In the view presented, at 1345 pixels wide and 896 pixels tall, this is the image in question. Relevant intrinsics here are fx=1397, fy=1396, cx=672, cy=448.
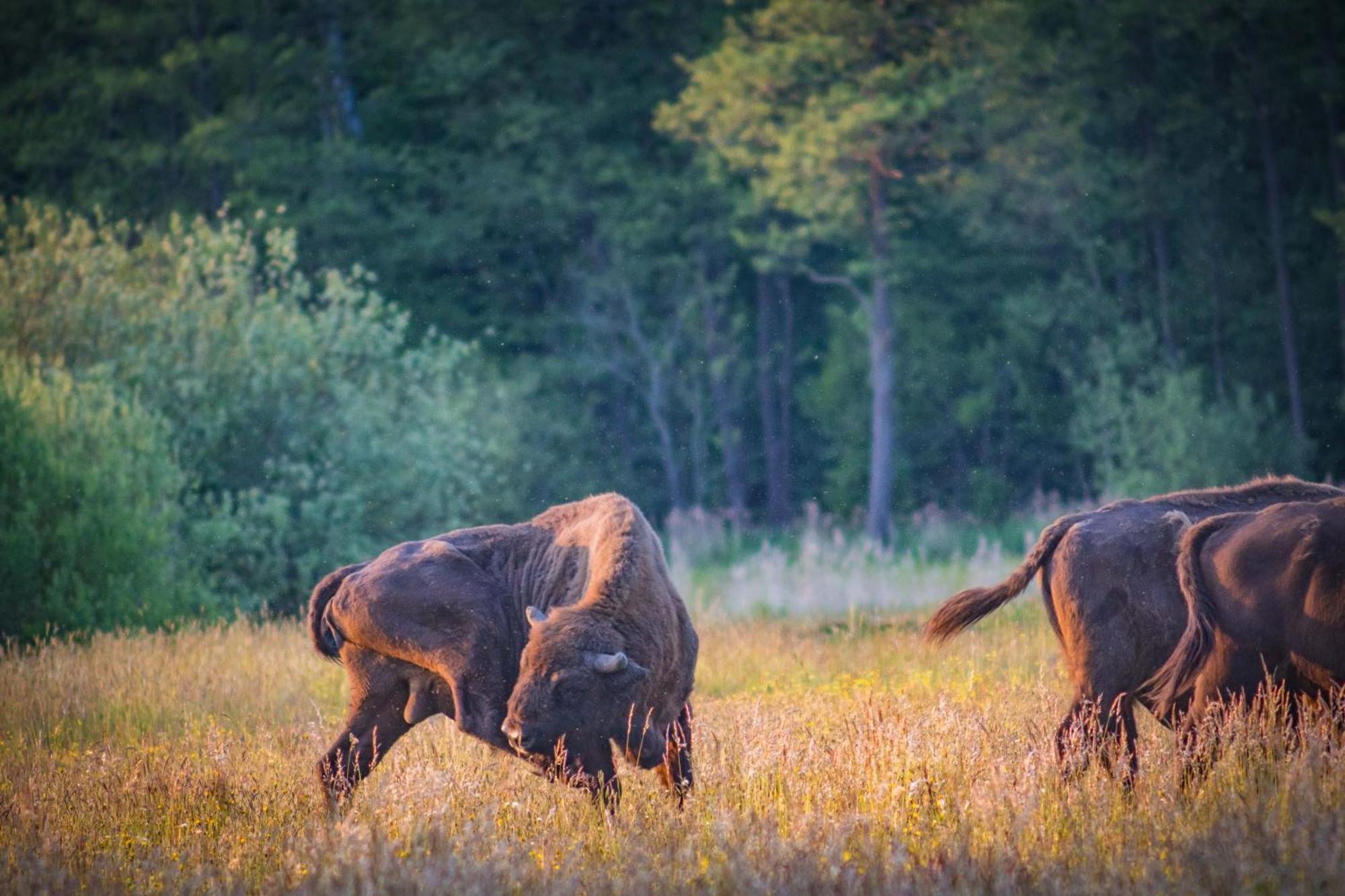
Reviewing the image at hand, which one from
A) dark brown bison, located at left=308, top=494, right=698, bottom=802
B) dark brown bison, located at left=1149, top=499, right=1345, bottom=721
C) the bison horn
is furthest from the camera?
dark brown bison, located at left=1149, top=499, right=1345, bottom=721

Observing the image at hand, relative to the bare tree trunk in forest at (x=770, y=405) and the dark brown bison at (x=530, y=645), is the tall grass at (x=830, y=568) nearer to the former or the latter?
the bare tree trunk in forest at (x=770, y=405)

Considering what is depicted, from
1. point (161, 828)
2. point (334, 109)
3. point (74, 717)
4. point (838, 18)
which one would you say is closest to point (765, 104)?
point (838, 18)

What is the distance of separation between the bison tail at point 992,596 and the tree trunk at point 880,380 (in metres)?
19.6

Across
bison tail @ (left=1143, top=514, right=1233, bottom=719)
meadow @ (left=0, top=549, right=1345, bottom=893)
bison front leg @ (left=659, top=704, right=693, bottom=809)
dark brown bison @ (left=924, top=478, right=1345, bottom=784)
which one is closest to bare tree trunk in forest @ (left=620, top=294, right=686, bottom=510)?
meadow @ (left=0, top=549, right=1345, bottom=893)

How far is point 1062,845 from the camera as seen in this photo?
6637 millimetres

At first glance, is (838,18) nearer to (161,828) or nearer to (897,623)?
(897,623)

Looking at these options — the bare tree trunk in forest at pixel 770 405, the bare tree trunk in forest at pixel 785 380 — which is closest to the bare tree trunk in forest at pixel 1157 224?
the bare tree trunk in forest at pixel 785 380

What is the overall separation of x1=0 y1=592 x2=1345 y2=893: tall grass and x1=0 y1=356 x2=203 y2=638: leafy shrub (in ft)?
18.8

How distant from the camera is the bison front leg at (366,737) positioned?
8.34 meters

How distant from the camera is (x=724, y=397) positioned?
3666 cm

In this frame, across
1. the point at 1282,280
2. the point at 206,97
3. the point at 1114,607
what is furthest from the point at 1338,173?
the point at 206,97

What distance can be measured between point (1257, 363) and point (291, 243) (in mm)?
21145

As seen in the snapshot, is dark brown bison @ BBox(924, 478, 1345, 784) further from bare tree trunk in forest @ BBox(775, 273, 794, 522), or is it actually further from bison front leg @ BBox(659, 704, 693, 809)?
bare tree trunk in forest @ BBox(775, 273, 794, 522)

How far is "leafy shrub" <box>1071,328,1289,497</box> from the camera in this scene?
27.0 m
